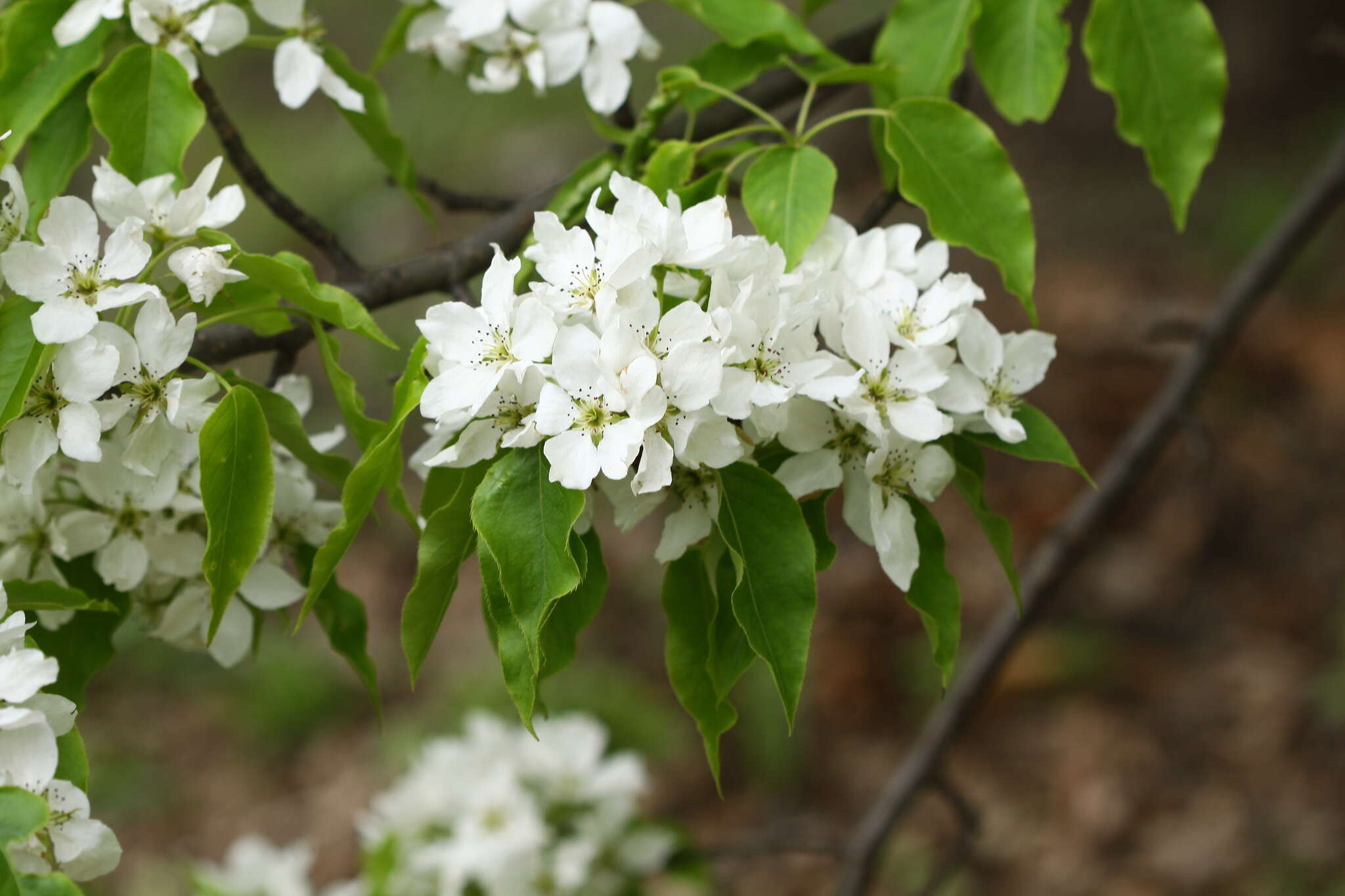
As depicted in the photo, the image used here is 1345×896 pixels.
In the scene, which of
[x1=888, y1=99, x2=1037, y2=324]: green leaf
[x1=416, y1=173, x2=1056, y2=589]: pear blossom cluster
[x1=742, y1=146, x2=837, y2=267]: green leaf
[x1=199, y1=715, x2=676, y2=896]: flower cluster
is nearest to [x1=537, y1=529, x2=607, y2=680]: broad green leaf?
[x1=416, y1=173, x2=1056, y2=589]: pear blossom cluster

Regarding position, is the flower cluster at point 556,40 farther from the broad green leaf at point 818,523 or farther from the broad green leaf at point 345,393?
the broad green leaf at point 818,523

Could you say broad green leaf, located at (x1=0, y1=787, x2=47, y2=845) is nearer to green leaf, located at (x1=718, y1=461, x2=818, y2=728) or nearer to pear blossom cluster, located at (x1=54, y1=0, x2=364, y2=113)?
green leaf, located at (x1=718, y1=461, x2=818, y2=728)

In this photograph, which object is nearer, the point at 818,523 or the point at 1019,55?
the point at 818,523

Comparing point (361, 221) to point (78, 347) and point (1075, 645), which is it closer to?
point (1075, 645)

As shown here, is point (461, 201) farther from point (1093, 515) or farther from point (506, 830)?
point (1093, 515)

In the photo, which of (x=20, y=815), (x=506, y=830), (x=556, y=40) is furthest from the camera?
(x=506, y=830)

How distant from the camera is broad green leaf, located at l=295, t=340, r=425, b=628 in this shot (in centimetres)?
89

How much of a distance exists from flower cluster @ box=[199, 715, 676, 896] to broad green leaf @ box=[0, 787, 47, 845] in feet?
4.08

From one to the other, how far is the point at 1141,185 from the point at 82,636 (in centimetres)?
540

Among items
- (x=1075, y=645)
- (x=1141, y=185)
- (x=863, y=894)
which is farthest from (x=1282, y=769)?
(x=1141, y=185)

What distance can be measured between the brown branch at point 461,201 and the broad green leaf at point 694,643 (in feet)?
2.34

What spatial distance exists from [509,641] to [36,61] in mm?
822

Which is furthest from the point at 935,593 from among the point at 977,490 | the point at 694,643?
the point at 694,643

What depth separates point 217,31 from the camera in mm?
1199
